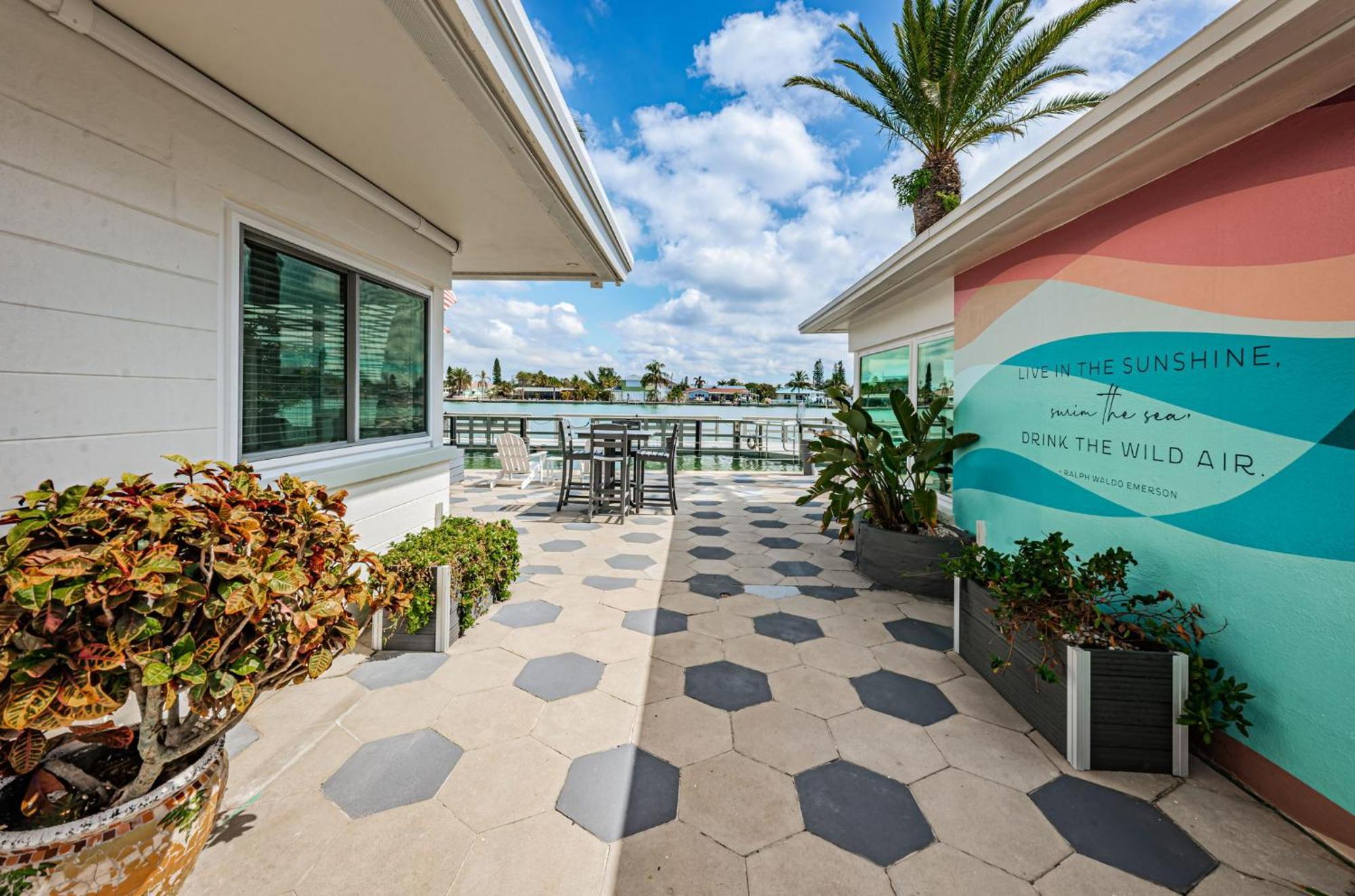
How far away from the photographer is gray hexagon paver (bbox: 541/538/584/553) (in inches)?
180

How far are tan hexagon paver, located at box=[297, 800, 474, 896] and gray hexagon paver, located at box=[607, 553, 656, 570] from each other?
253cm

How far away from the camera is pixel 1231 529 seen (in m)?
1.89

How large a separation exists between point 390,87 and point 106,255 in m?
1.11

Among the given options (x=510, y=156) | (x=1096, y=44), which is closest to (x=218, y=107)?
(x=510, y=156)

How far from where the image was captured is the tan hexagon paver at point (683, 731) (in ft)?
6.34

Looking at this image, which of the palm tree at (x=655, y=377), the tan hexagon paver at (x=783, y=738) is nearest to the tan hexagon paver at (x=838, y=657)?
the tan hexagon paver at (x=783, y=738)

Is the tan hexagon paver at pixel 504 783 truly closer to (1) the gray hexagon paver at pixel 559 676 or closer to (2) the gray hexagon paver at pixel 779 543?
(1) the gray hexagon paver at pixel 559 676

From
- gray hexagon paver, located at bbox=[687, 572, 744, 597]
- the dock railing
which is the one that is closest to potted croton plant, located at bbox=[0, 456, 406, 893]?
gray hexagon paver, located at bbox=[687, 572, 744, 597]

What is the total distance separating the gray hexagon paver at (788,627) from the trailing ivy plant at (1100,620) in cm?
96

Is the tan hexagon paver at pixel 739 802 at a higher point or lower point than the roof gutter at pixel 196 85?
lower

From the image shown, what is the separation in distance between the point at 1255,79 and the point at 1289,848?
2.33 m

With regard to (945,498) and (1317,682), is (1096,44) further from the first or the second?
(1317,682)

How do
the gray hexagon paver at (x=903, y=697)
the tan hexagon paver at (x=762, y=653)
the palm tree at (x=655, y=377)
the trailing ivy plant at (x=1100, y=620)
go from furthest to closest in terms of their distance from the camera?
the palm tree at (x=655, y=377) → the tan hexagon paver at (x=762, y=653) → the gray hexagon paver at (x=903, y=697) → the trailing ivy plant at (x=1100, y=620)

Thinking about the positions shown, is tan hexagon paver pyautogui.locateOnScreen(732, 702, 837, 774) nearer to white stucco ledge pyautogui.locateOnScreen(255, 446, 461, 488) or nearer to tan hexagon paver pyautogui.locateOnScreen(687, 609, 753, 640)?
tan hexagon paver pyautogui.locateOnScreen(687, 609, 753, 640)
